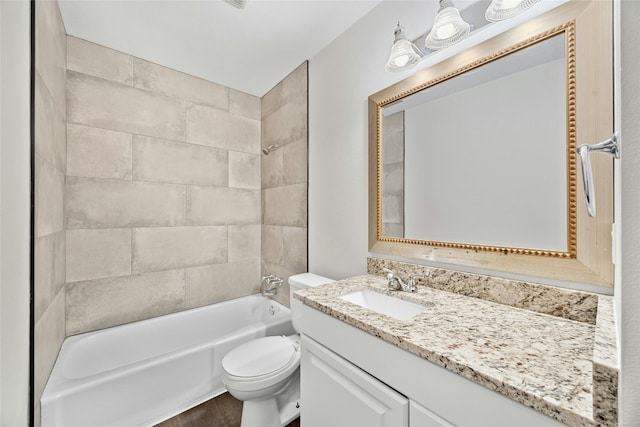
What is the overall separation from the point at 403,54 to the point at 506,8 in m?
0.43

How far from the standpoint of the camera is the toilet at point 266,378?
55.0 inches

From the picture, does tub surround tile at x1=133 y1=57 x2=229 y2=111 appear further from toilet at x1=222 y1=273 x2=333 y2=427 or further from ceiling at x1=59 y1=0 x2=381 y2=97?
toilet at x1=222 y1=273 x2=333 y2=427

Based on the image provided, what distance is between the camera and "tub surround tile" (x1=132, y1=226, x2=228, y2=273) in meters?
2.10

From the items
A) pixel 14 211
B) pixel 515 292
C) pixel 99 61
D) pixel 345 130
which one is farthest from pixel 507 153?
pixel 99 61

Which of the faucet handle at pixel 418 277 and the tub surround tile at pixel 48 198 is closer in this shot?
the tub surround tile at pixel 48 198

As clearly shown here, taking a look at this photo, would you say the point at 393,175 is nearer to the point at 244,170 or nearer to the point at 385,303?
the point at 385,303

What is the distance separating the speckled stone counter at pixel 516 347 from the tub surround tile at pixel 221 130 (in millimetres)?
1941

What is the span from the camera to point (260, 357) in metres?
1.60

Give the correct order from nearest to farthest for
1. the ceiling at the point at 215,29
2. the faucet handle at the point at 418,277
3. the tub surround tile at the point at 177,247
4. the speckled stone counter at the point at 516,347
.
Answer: the speckled stone counter at the point at 516,347, the faucet handle at the point at 418,277, the ceiling at the point at 215,29, the tub surround tile at the point at 177,247

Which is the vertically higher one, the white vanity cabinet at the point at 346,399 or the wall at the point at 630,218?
the wall at the point at 630,218

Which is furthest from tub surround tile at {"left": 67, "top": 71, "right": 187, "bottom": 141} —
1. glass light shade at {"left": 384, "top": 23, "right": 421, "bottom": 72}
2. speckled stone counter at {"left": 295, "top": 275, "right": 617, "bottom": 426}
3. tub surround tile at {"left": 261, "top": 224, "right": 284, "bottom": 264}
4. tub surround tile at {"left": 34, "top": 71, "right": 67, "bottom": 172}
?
speckled stone counter at {"left": 295, "top": 275, "right": 617, "bottom": 426}

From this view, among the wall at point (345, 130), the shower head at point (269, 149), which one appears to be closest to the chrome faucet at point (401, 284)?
the wall at point (345, 130)

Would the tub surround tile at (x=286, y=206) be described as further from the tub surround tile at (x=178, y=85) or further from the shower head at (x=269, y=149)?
the tub surround tile at (x=178, y=85)

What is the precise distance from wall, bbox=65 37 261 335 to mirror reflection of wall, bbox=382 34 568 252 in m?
1.66
